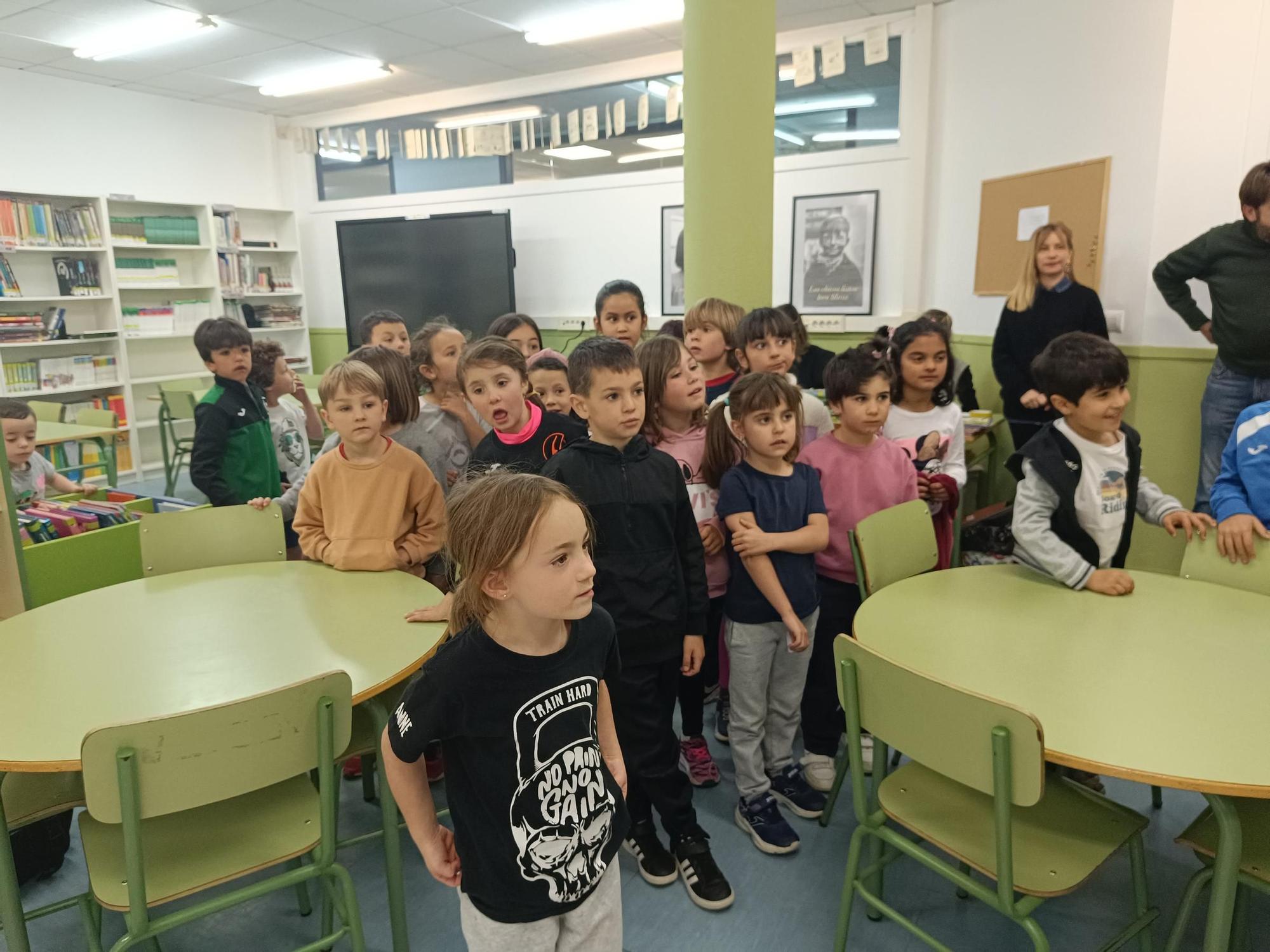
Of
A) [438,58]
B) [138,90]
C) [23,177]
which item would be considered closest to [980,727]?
[438,58]

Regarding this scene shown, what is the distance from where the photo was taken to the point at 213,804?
159 cm

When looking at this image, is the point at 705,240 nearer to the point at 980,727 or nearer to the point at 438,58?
the point at 980,727

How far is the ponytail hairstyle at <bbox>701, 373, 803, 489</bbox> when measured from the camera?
2.00 meters

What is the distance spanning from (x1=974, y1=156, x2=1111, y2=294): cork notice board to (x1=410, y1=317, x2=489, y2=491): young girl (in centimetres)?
302

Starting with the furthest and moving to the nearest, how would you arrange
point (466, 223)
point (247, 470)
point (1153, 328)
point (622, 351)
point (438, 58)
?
point (466, 223) → point (438, 58) → point (1153, 328) → point (247, 470) → point (622, 351)

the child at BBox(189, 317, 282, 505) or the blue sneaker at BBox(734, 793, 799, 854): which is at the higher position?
the child at BBox(189, 317, 282, 505)

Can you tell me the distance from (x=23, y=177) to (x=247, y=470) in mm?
4626

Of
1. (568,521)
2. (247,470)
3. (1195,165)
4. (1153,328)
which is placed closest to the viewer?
(568,521)

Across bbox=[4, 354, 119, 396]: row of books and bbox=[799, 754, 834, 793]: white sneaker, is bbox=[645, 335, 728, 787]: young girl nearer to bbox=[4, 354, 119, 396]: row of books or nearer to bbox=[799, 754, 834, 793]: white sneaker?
bbox=[799, 754, 834, 793]: white sneaker

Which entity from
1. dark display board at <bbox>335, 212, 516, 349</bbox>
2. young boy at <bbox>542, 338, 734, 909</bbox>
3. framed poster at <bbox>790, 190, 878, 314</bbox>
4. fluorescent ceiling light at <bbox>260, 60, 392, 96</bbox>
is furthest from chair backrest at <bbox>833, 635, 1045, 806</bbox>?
fluorescent ceiling light at <bbox>260, 60, 392, 96</bbox>

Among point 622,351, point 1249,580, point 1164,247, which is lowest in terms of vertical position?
point 1249,580

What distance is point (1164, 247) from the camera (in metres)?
3.65

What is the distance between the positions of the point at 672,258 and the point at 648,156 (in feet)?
2.58

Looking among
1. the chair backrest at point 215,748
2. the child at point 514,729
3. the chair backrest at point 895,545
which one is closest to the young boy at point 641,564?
the chair backrest at point 895,545
